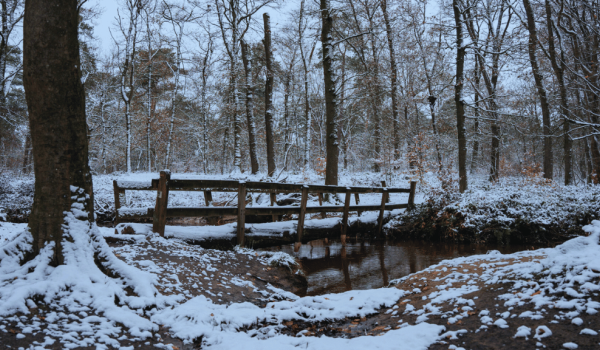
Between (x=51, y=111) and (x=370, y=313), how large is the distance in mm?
4120

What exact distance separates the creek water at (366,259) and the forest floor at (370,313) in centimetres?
144

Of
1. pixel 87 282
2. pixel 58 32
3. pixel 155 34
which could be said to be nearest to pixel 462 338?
pixel 87 282

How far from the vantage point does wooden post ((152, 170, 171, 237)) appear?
559 cm

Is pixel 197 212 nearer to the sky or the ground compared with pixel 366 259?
nearer to the sky

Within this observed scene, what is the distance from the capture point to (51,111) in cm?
321

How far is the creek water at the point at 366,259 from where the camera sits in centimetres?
623

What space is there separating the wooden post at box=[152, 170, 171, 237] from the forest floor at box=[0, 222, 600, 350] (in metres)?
0.80

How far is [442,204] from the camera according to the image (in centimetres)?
1045

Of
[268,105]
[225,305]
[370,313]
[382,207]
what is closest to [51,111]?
[225,305]

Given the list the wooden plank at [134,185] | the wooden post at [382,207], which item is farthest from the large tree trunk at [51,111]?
the wooden post at [382,207]

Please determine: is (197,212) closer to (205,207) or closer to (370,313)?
(205,207)

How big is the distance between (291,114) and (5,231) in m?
25.7

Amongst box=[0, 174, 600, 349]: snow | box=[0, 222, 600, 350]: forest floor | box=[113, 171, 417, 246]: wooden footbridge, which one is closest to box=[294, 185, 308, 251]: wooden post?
box=[113, 171, 417, 246]: wooden footbridge

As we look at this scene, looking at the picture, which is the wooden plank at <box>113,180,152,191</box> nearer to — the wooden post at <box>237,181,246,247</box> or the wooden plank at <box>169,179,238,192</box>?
the wooden plank at <box>169,179,238,192</box>
